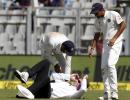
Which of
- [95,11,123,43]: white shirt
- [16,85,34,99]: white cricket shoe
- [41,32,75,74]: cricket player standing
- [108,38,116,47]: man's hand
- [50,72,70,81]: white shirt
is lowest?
[16,85,34,99]: white cricket shoe

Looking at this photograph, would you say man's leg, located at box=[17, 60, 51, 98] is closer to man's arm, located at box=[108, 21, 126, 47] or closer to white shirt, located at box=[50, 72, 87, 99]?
white shirt, located at box=[50, 72, 87, 99]

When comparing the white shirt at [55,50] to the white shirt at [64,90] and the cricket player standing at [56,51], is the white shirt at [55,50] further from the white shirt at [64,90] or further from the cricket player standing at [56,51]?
the white shirt at [64,90]

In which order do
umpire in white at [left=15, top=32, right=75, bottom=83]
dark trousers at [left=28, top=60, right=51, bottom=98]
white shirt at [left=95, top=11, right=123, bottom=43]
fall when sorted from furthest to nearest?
umpire in white at [left=15, top=32, right=75, bottom=83] < white shirt at [left=95, top=11, right=123, bottom=43] < dark trousers at [left=28, top=60, right=51, bottom=98]

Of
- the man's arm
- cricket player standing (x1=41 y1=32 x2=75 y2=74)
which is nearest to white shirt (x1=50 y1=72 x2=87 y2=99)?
cricket player standing (x1=41 y1=32 x2=75 y2=74)

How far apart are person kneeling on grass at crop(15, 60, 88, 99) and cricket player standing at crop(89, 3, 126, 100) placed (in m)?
0.45

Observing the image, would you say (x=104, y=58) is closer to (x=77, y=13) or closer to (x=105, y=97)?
(x=105, y=97)

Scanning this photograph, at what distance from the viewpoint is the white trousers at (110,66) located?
11.0m

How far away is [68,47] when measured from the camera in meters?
11.2

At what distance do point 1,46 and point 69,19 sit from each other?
7.46ft

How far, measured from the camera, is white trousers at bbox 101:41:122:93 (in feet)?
36.0

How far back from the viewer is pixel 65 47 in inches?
446

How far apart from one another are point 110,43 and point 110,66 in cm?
43

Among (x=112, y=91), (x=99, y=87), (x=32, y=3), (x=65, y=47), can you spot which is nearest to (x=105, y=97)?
(x=112, y=91)

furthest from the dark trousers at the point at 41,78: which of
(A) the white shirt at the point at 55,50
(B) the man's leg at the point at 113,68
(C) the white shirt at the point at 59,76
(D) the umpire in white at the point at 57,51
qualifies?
(B) the man's leg at the point at 113,68
